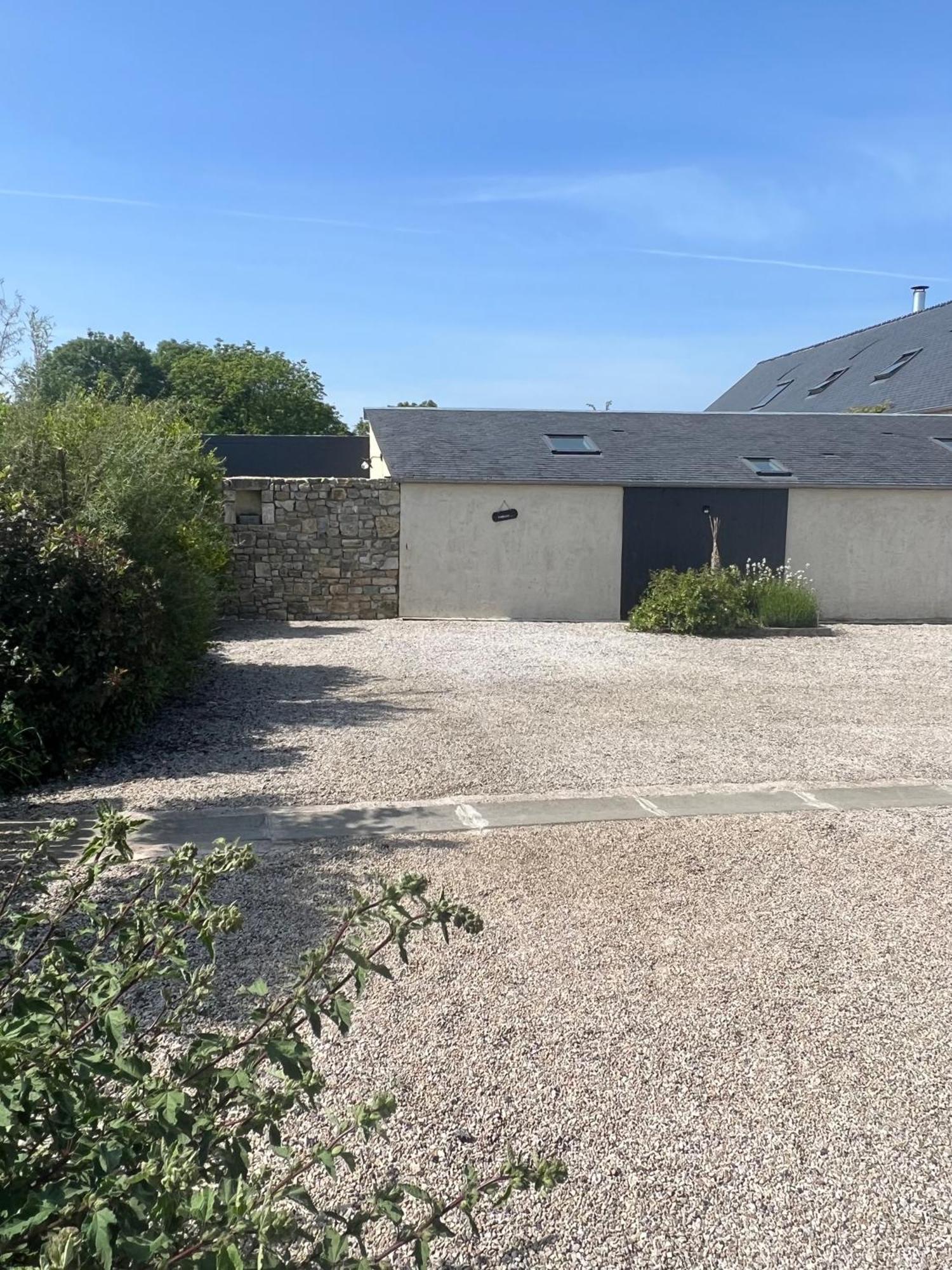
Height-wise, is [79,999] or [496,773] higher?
[79,999]

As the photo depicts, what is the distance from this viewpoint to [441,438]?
17.1 metres

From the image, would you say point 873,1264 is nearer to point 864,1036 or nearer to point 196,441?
point 864,1036

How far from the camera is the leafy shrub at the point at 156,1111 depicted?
139 cm

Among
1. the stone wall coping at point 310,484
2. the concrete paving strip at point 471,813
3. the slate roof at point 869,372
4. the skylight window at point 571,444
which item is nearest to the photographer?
the concrete paving strip at point 471,813

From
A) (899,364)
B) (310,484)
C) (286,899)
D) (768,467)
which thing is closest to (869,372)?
(899,364)

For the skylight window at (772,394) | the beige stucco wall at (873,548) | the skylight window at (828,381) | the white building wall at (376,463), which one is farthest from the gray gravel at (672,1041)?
the skylight window at (772,394)

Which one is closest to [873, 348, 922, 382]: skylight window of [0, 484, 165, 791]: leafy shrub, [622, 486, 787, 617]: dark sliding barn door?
[622, 486, 787, 617]: dark sliding barn door

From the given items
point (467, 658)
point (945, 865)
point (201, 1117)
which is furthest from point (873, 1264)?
point (467, 658)

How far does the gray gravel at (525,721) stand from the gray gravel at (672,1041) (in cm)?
139

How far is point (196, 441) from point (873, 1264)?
1276cm

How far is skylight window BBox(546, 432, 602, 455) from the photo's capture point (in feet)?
54.7

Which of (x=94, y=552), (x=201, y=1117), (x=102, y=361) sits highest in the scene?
(x=102, y=361)

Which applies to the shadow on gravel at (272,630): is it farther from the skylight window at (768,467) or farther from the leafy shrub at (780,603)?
the skylight window at (768,467)

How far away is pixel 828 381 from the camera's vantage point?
104ft
